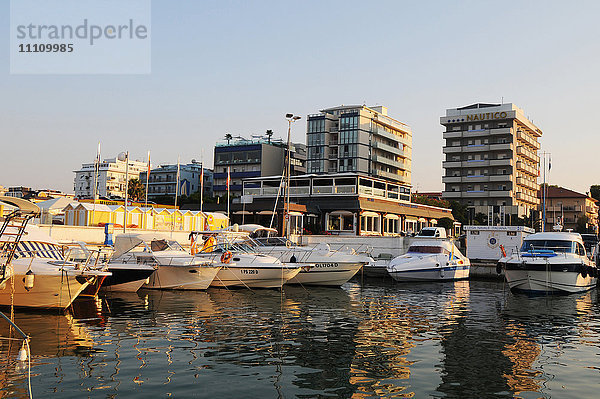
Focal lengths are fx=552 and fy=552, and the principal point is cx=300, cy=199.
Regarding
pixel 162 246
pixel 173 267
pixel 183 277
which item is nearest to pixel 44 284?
pixel 173 267

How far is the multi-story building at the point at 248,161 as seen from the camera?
118m

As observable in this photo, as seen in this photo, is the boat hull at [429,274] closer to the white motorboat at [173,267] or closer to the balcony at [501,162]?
the white motorboat at [173,267]

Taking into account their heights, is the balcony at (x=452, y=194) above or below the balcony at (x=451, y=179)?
below

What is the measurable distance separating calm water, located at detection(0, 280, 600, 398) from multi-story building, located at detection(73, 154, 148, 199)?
149548 mm

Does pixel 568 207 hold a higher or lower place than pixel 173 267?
higher

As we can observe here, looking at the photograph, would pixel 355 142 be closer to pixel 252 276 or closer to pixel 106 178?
pixel 252 276

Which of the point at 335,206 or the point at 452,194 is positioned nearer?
the point at 335,206

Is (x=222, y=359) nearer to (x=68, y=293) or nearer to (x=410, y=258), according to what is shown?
(x=68, y=293)

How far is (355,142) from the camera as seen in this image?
105625mm

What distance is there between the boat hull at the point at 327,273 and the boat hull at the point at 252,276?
2.44 metres

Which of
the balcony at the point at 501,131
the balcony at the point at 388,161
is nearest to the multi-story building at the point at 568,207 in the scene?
the balcony at the point at 501,131

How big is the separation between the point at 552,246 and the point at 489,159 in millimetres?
82772

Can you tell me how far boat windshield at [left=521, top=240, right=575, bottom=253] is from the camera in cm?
3302

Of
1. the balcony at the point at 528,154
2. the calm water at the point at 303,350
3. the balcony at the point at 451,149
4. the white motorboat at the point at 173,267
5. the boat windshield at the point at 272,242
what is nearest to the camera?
the calm water at the point at 303,350
